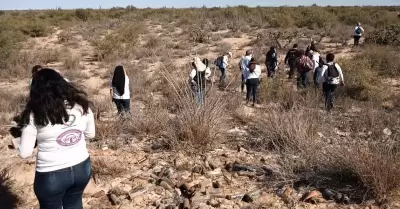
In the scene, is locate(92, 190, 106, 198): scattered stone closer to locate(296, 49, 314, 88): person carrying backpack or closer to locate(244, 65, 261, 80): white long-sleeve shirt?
locate(244, 65, 261, 80): white long-sleeve shirt

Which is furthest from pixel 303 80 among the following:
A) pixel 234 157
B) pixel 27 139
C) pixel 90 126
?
pixel 27 139

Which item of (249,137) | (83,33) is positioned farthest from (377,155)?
(83,33)

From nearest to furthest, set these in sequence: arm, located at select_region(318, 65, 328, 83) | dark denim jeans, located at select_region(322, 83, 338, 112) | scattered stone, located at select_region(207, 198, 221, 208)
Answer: scattered stone, located at select_region(207, 198, 221, 208)
dark denim jeans, located at select_region(322, 83, 338, 112)
arm, located at select_region(318, 65, 328, 83)

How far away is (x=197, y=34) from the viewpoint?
24.3 meters

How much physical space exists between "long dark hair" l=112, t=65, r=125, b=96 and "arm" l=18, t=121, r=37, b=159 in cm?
477

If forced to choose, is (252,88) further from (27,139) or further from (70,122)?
(27,139)

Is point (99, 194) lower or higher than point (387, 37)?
lower

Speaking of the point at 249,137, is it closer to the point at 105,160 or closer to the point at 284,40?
the point at 105,160

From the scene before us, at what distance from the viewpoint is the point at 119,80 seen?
7809mm

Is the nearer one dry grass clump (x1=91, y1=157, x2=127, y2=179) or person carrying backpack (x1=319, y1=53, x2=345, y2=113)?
dry grass clump (x1=91, y1=157, x2=127, y2=179)

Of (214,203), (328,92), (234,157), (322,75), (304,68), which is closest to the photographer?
(214,203)

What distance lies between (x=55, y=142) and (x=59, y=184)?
0.31m

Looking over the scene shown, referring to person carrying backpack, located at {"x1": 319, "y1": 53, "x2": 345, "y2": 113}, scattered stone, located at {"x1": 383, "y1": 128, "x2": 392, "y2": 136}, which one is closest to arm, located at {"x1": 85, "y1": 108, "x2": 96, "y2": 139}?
scattered stone, located at {"x1": 383, "y1": 128, "x2": 392, "y2": 136}

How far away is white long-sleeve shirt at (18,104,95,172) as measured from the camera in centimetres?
298
